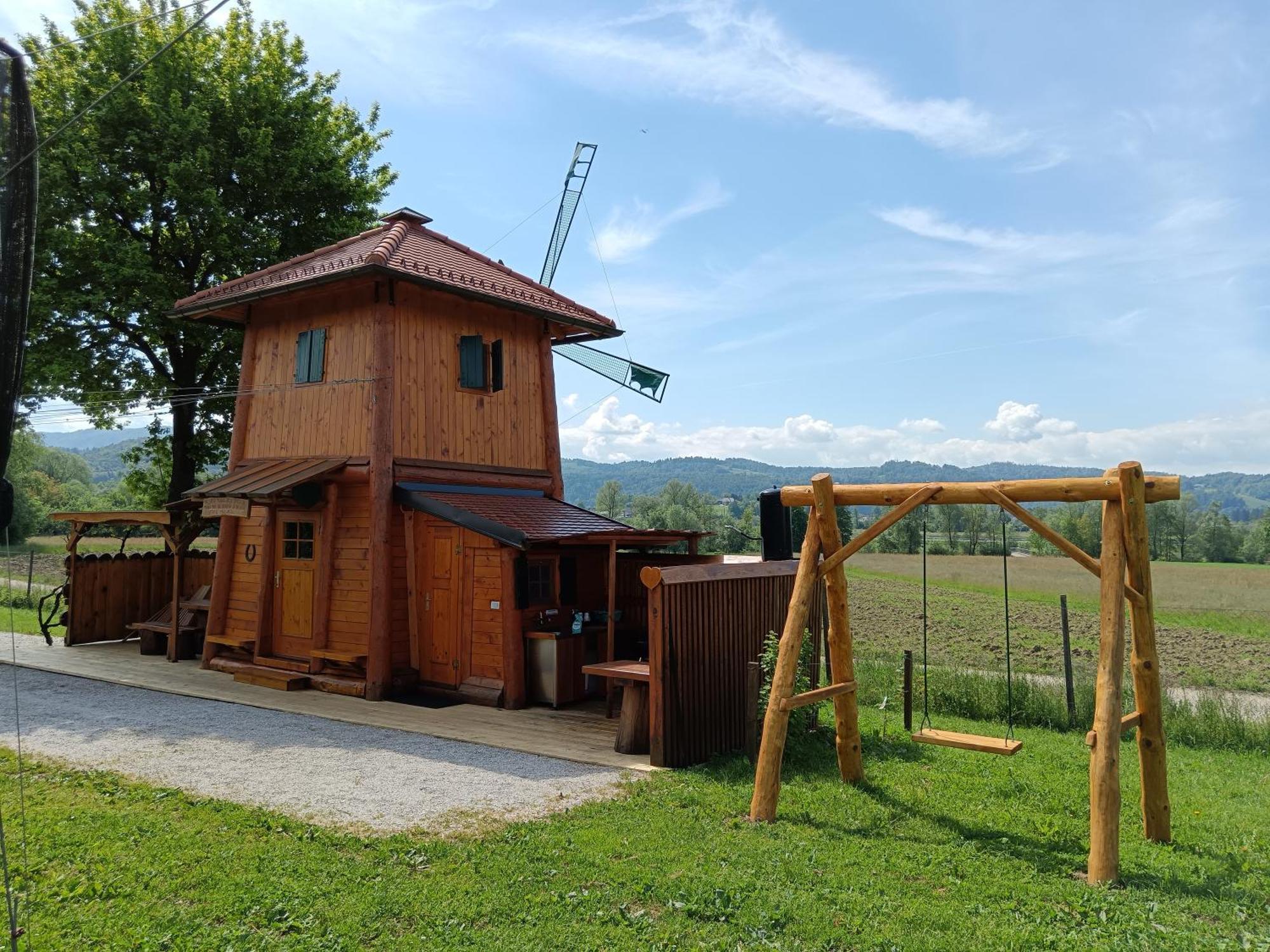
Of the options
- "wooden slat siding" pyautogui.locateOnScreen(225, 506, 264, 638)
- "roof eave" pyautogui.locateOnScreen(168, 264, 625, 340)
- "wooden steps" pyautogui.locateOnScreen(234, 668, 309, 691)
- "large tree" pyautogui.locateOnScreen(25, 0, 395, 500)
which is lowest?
"wooden steps" pyautogui.locateOnScreen(234, 668, 309, 691)

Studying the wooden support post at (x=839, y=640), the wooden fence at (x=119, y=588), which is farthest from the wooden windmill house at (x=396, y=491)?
the wooden support post at (x=839, y=640)

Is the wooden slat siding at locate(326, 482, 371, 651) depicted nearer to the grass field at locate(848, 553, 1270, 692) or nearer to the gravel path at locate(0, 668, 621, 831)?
the gravel path at locate(0, 668, 621, 831)

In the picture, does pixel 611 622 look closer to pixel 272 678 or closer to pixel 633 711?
pixel 633 711

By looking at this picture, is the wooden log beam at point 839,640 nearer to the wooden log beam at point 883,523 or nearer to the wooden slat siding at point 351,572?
the wooden log beam at point 883,523

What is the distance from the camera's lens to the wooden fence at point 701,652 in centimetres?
830

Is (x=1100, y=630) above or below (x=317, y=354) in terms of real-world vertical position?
below

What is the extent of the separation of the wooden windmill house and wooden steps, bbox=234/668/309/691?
0.06 m

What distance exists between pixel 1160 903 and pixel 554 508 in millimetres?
9938

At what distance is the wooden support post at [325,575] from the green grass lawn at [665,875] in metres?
5.10

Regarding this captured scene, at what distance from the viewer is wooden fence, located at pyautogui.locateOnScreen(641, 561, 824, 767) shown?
8.30 m

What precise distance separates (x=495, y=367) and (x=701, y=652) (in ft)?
23.9

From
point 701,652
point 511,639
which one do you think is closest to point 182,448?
point 511,639

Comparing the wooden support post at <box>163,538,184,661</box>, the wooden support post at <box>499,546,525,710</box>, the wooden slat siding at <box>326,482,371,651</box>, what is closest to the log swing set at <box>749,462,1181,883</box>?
the wooden support post at <box>499,546,525,710</box>

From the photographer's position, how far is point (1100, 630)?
6.26m
